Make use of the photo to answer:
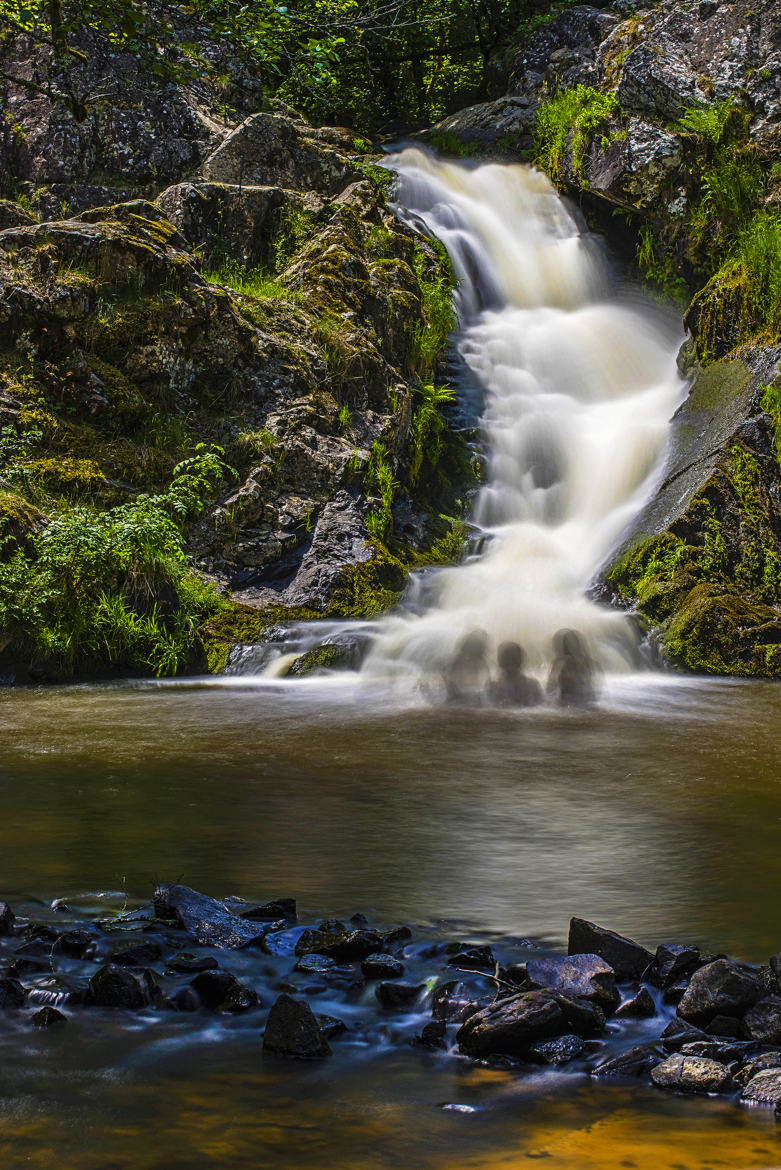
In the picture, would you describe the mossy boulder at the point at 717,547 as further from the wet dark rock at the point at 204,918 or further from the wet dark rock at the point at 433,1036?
the wet dark rock at the point at 433,1036

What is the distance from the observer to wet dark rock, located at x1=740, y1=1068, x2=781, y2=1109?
184 centimetres

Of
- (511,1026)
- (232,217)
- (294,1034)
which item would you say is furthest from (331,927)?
(232,217)

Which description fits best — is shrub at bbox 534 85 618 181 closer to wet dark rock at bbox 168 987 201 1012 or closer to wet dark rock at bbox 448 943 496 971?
wet dark rock at bbox 448 943 496 971

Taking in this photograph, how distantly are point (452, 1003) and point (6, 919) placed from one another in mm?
1261

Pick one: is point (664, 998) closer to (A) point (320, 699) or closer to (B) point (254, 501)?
(A) point (320, 699)


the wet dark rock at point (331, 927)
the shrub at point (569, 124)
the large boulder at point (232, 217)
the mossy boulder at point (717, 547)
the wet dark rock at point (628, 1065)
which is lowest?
the wet dark rock at point (628, 1065)

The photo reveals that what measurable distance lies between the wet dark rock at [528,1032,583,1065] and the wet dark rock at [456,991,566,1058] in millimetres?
18

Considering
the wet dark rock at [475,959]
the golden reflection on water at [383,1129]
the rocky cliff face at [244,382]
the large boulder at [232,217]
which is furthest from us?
the large boulder at [232,217]

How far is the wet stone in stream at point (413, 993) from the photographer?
2029 mm

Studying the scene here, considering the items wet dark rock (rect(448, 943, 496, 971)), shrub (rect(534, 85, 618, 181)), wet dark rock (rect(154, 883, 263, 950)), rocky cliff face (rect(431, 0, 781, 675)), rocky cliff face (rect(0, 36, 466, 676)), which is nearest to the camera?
wet dark rock (rect(448, 943, 496, 971))

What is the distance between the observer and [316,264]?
1129cm

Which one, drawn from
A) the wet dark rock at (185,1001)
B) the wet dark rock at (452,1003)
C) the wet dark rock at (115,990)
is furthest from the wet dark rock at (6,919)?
the wet dark rock at (452,1003)

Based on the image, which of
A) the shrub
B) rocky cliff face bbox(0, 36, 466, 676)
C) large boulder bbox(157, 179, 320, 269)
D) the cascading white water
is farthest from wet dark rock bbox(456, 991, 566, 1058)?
the shrub

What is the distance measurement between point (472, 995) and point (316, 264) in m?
10.2
